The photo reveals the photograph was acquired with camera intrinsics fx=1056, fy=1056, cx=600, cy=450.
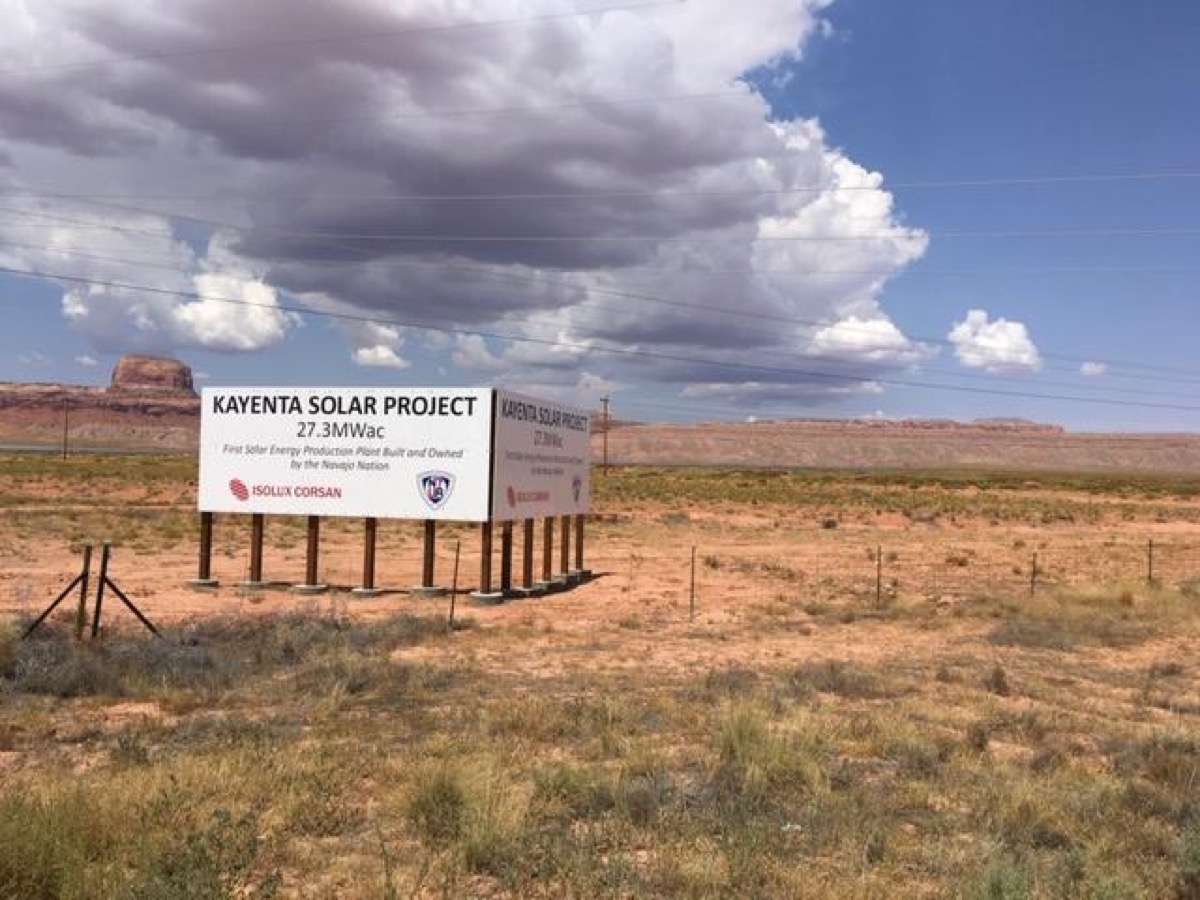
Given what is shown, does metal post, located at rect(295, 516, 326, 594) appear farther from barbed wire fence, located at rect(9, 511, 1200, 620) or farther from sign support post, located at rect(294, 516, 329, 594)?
barbed wire fence, located at rect(9, 511, 1200, 620)

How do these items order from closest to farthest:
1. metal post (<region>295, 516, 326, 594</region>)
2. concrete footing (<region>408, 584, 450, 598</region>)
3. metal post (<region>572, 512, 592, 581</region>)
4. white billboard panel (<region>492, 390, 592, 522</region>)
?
white billboard panel (<region>492, 390, 592, 522</region>) < concrete footing (<region>408, 584, 450, 598</region>) < metal post (<region>295, 516, 326, 594</region>) < metal post (<region>572, 512, 592, 581</region>)

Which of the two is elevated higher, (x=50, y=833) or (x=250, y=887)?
(x=50, y=833)

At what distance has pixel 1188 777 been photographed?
825 centimetres

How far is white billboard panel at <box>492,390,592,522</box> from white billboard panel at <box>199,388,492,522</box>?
1.66ft

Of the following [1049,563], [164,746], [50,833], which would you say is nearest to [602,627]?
[164,746]

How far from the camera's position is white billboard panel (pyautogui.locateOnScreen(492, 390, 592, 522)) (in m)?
19.7

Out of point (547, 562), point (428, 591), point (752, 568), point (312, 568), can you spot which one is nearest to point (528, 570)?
point (547, 562)

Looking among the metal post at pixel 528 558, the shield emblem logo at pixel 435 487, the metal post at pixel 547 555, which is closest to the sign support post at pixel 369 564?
the shield emblem logo at pixel 435 487

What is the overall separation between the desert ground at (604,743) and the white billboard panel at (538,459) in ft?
6.72

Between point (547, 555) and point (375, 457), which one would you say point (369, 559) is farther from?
point (547, 555)

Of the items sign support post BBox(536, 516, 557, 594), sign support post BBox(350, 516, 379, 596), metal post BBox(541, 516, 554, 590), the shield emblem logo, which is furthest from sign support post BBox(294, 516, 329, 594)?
metal post BBox(541, 516, 554, 590)

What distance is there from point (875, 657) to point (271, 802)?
9.91 meters

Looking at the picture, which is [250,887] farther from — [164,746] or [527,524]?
[527,524]

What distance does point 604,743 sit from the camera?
9.07m
